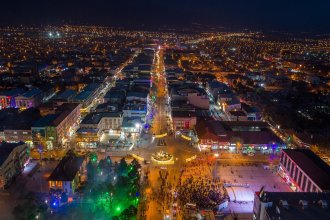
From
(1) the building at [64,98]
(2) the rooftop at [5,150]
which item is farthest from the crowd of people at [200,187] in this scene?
(1) the building at [64,98]

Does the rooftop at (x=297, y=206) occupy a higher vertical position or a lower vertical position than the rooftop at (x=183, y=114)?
lower

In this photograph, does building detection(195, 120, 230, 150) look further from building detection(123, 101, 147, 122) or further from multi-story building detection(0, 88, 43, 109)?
multi-story building detection(0, 88, 43, 109)

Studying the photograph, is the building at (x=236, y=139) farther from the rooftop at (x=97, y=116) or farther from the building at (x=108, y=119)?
the rooftop at (x=97, y=116)

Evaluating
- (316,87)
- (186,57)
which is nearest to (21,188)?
(316,87)

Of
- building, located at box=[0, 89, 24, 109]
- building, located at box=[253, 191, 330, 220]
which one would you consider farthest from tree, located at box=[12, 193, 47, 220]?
building, located at box=[0, 89, 24, 109]

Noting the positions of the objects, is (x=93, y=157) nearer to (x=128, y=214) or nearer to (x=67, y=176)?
(x=67, y=176)

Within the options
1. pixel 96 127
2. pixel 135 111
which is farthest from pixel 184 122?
pixel 96 127
